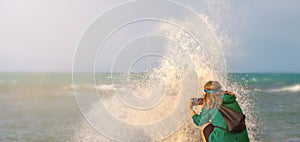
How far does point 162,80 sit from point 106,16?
225 cm

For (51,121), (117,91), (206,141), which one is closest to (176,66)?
(117,91)

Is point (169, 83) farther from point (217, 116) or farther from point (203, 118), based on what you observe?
point (217, 116)

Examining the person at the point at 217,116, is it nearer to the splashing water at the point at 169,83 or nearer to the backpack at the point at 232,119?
the backpack at the point at 232,119

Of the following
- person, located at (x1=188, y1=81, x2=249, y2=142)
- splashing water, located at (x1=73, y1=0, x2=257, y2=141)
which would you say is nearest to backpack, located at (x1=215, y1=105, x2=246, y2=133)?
person, located at (x1=188, y1=81, x2=249, y2=142)

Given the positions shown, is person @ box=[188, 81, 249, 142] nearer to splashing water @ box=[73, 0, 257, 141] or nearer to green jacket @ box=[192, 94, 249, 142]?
green jacket @ box=[192, 94, 249, 142]

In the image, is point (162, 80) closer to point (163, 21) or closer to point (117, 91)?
point (117, 91)

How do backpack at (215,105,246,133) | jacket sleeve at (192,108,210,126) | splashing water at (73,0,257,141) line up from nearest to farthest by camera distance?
backpack at (215,105,246,133) < jacket sleeve at (192,108,210,126) < splashing water at (73,0,257,141)

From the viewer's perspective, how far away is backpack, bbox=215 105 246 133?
4266 mm

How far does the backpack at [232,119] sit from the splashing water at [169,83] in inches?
84.4

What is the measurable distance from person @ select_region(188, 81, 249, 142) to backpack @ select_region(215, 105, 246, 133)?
0.12ft

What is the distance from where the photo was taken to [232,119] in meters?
4.26

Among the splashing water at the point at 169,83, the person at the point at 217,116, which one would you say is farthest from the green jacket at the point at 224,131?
the splashing water at the point at 169,83

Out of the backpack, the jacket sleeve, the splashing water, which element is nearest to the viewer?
the backpack

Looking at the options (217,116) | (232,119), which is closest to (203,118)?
(217,116)
